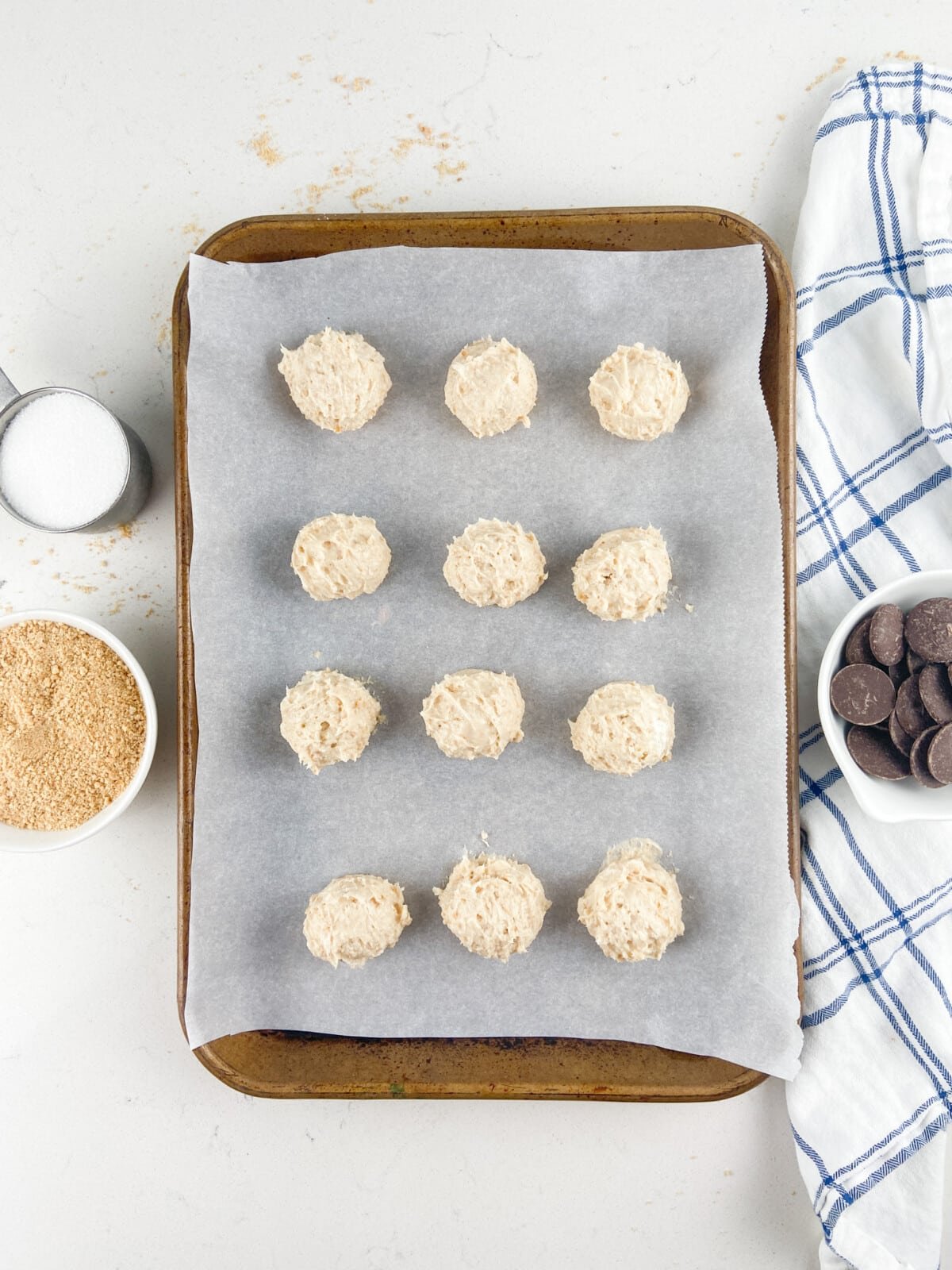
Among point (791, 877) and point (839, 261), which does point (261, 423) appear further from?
point (791, 877)

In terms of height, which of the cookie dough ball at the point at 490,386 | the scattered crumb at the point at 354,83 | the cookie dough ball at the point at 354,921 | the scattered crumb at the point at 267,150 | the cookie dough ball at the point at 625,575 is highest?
the scattered crumb at the point at 354,83

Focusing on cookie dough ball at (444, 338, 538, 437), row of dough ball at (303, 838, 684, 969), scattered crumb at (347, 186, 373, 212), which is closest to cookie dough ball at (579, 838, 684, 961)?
row of dough ball at (303, 838, 684, 969)

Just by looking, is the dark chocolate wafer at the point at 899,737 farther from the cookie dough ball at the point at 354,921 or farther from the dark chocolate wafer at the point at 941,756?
the cookie dough ball at the point at 354,921

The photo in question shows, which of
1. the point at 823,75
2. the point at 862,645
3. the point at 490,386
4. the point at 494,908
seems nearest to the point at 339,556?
the point at 490,386

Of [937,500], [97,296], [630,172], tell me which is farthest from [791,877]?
[97,296]

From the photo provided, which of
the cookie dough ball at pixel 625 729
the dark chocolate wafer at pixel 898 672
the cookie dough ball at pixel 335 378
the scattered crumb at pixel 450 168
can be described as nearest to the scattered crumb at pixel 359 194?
the scattered crumb at pixel 450 168

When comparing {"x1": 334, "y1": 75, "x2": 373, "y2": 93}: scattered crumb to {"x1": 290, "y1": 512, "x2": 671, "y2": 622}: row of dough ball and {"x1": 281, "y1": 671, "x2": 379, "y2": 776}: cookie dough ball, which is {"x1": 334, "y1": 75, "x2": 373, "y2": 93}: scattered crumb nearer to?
{"x1": 290, "y1": 512, "x2": 671, "y2": 622}: row of dough ball

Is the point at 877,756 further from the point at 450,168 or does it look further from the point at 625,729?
the point at 450,168
